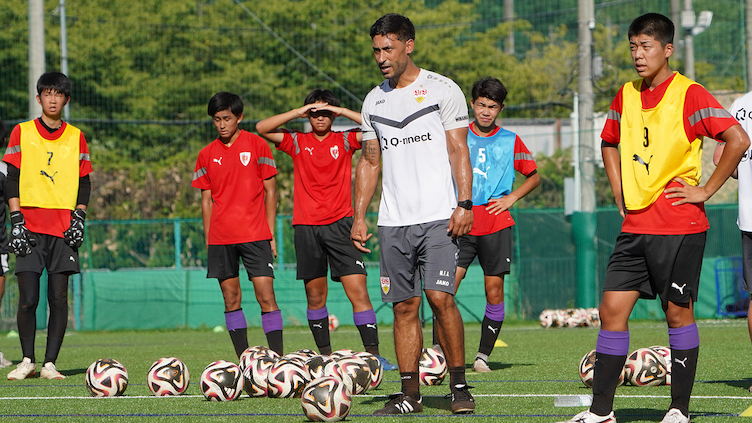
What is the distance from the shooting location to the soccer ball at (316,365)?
641 centimetres

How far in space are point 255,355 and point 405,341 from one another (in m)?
1.45

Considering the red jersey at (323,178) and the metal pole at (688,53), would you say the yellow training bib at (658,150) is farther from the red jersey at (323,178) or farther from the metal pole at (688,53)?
the metal pole at (688,53)

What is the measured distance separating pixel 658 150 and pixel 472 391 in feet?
8.23

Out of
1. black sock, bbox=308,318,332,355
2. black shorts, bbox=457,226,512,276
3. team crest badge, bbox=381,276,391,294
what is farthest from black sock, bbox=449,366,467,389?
black sock, bbox=308,318,332,355

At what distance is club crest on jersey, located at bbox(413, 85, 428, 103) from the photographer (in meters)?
5.62

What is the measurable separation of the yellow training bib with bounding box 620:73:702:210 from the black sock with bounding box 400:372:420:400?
1610 millimetres

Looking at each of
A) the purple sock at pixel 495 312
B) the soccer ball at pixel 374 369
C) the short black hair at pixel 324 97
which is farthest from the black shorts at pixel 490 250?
the soccer ball at pixel 374 369

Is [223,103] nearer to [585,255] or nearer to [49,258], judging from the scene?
[49,258]

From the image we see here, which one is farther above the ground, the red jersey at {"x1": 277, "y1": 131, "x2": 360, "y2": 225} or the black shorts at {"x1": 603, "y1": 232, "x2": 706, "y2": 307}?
the red jersey at {"x1": 277, "y1": 131, "x2": 360, "y2": 225}

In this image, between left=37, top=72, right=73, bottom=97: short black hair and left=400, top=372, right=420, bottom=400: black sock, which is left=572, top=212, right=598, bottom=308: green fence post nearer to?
left=37, top=72, right=73, bottom=97: short black hair

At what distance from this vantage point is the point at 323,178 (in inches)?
323

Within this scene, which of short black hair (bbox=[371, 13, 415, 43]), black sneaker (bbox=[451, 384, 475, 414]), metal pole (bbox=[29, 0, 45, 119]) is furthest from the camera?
metal pole (bbox=[29, 0, 45, 119])

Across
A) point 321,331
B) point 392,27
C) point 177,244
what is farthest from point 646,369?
point 177,244

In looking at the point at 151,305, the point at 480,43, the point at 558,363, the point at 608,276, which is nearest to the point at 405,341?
the point at 608,276
